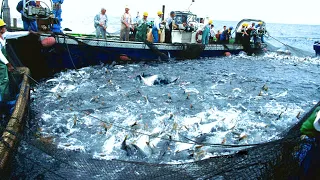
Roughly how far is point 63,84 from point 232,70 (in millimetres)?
9639

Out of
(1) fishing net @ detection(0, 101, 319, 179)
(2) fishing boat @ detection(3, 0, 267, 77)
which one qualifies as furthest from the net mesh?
(2) fishing boat @ detection(3, 0, 267, 77)

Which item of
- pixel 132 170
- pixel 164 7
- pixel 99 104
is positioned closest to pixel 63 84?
pixel 99 104

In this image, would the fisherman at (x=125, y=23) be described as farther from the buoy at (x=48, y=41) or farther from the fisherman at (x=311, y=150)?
the fisherman at (x=311, y=150)

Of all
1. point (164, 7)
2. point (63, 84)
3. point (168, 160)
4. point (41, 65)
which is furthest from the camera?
point (164, 7)

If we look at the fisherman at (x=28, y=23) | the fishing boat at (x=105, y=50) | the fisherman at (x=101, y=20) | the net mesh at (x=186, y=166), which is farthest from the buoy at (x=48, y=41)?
the net mesh at (x=186, y=166)

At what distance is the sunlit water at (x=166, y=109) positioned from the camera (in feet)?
19.7

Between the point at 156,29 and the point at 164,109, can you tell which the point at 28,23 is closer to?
the point at 156,29

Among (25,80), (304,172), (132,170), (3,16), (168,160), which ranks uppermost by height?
(3,16)

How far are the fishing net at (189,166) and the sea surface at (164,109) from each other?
1.45 ft

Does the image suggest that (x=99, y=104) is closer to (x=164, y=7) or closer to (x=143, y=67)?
(x=143, y=67)

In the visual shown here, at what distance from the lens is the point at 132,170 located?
13.5ft

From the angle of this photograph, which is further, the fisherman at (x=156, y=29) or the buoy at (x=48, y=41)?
the fisherman at (x=156, y=29)

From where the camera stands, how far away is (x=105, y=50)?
14.1m

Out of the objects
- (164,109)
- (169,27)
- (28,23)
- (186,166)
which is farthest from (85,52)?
(186,166)
